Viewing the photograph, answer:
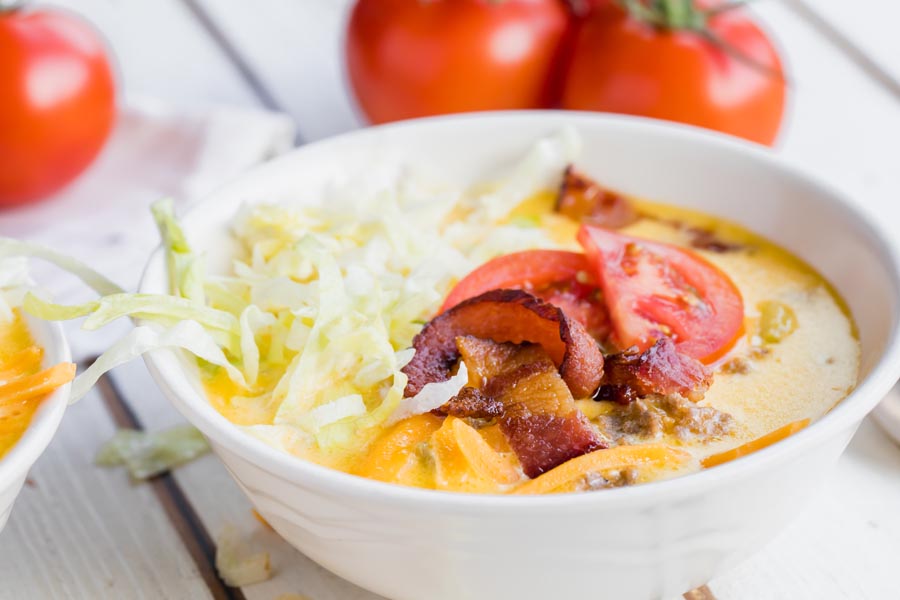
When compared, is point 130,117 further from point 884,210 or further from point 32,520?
point 884,210

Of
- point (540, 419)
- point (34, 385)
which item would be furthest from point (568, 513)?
point (34, 385)

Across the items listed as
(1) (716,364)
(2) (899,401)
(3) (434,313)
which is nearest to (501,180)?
(3) (434,313)

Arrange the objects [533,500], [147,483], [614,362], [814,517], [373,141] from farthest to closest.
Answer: [373,141]
[147,483]
[814,517]
[614,362]
[533,500]

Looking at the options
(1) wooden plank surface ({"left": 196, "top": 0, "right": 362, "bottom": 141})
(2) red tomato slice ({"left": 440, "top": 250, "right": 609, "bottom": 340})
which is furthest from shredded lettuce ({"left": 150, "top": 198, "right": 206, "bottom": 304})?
(1) wooden plank surface ({"left": 196, "top": 0, "right": 362, "bottom": 141})

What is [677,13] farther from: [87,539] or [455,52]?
[87,539]

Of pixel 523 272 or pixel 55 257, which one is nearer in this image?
pixel 55 257

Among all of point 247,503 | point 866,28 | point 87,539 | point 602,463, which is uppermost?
point 602,463

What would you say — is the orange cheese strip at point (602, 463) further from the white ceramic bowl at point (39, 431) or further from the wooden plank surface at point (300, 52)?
the wooden plank surface at point (300, 52)
